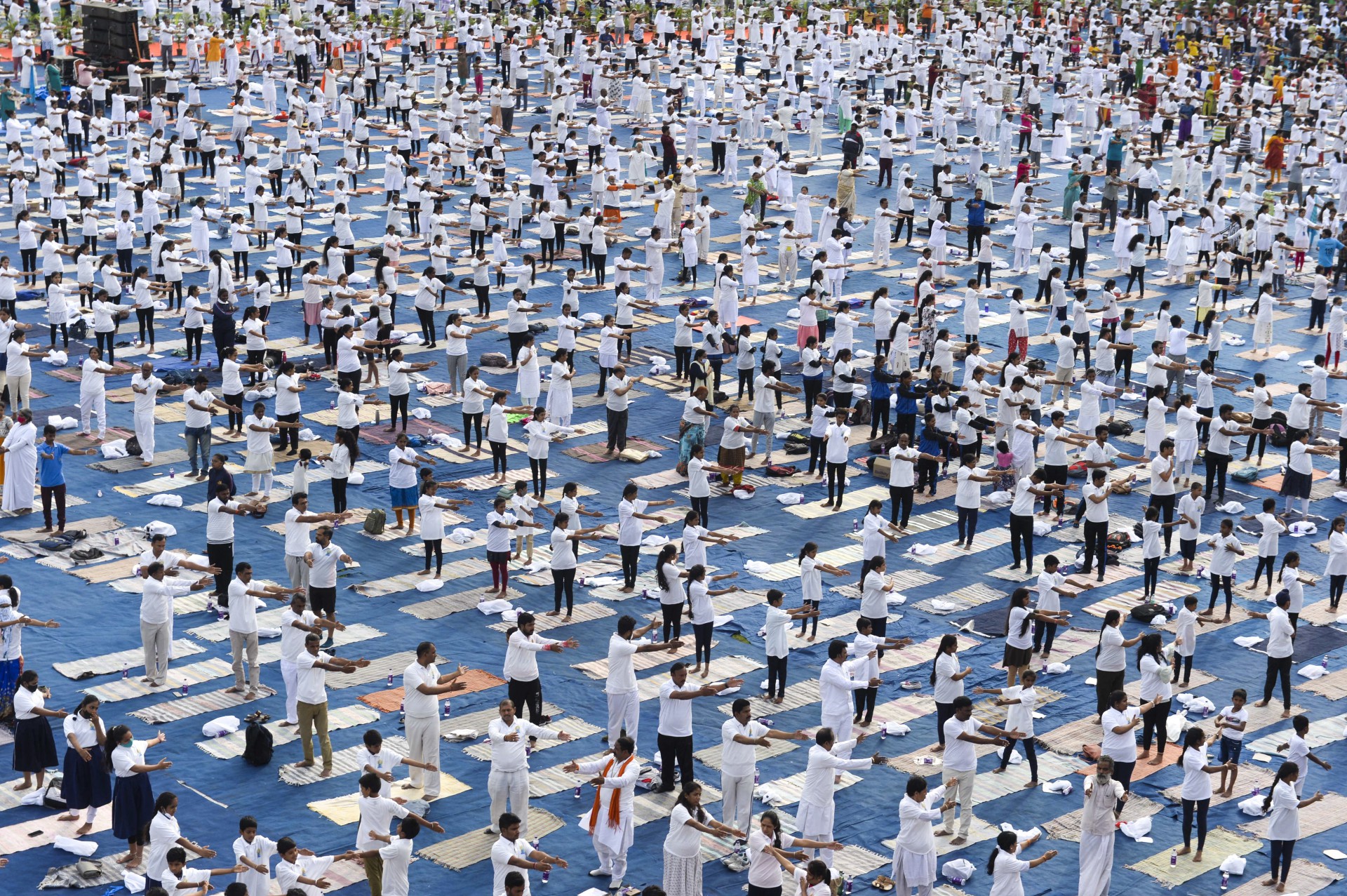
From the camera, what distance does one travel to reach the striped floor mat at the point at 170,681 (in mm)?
21209

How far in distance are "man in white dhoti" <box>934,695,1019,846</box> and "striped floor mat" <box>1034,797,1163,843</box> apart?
94 centimetres

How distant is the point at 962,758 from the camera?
61.1 ft

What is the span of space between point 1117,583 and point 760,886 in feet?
36.0

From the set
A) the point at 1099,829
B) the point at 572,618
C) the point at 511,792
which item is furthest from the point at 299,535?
the point at 1099,829

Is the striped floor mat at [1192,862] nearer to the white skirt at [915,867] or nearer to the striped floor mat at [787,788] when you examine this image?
the white skirt at [915,867]

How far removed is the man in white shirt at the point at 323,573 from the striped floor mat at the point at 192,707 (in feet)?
4.74

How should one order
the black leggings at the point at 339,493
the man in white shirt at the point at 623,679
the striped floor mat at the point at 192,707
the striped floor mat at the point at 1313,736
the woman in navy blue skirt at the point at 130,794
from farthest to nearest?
the black leggings at the point at 339,493 < the striped floor mat at the point at 1313,736 < the striped floor mat at the point at 192,707 < the man in white shirt at the point at 623,679 < the woman in navy blue skirt at the point at 130,794

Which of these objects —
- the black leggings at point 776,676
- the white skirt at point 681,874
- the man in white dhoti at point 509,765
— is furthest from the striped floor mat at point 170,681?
the white skirt at point 681,874

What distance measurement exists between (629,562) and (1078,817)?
7452 mm

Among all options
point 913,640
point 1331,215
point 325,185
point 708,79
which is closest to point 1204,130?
point 1331,215

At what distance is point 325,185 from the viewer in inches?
1762

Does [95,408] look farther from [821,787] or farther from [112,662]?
[821,787]

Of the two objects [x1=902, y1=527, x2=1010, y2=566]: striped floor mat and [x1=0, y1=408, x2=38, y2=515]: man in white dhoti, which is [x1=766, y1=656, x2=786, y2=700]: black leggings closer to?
[x1=902, y1=527, x2=1010, y2=566]: striped floor mat

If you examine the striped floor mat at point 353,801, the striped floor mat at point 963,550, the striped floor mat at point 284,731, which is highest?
the striped floor mat at point 963,550
